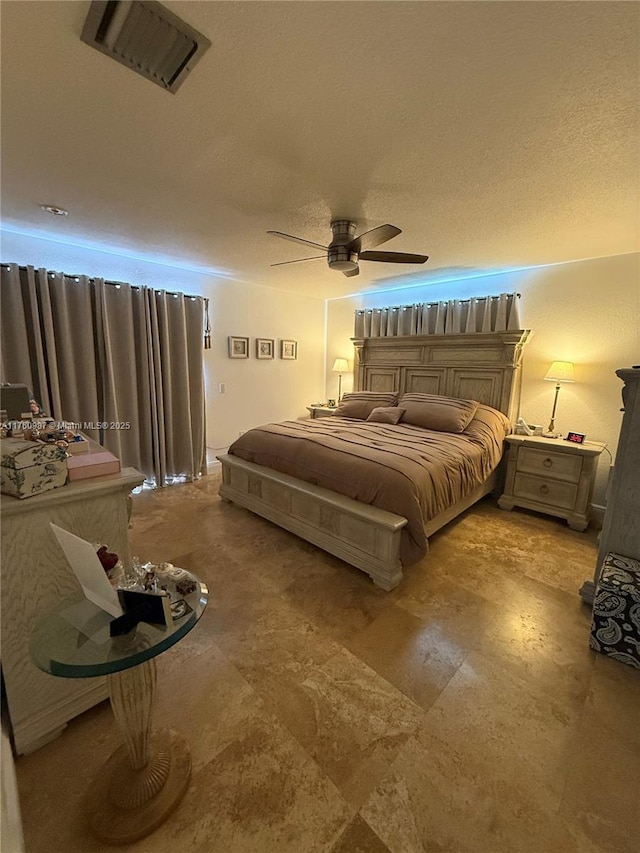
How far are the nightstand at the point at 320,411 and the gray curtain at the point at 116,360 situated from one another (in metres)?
1.68

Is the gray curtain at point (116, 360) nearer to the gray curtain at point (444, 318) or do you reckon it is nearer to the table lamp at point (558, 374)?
the gray curtain at point (444, 318)

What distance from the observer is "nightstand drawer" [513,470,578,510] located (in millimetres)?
3002

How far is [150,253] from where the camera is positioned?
3.27 metres

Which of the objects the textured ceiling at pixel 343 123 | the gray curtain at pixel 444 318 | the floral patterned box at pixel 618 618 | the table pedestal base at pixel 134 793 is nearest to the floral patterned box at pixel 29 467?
the table pedestal base at pixel 134 793

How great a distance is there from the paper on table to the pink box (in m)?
0.43

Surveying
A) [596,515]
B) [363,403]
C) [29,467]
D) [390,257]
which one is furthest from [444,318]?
[29,467]

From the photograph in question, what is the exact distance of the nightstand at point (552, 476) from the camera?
293cm

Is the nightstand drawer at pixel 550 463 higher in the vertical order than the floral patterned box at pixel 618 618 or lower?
higher

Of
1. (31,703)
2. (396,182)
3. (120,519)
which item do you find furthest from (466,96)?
(31,703)

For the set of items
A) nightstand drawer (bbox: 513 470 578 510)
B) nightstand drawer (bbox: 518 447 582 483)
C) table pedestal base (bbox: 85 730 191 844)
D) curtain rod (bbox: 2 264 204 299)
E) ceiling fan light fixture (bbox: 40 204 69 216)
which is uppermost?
ceiling fan light fixture (bbox: 40 204 69 216)

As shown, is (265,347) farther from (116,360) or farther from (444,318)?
(444,318)

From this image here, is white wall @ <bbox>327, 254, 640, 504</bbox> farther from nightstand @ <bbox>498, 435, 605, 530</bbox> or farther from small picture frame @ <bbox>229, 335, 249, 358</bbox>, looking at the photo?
small picture frame @ <bbox>229, 335, 249, 358</bbox>

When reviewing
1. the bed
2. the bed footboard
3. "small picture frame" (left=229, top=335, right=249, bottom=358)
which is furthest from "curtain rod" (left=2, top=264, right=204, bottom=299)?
the bed footboard

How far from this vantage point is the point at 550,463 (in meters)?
3.09
